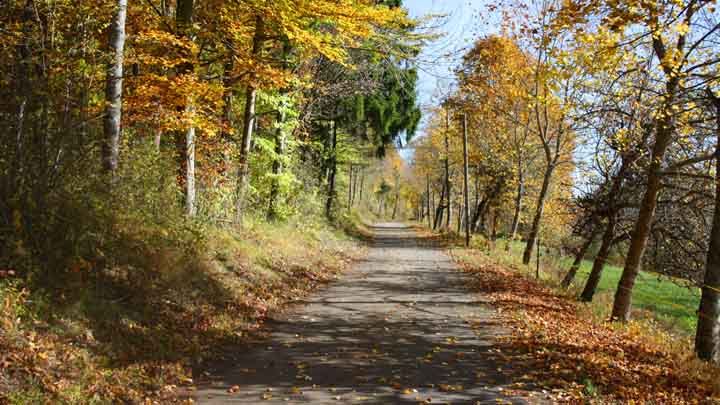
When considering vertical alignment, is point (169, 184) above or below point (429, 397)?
above

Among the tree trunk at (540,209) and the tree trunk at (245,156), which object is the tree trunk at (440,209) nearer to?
the tree trunk at (540,209)

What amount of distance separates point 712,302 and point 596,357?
2437 millimetres

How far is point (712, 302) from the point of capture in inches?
338

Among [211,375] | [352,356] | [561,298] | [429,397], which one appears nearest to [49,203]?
[211,375]

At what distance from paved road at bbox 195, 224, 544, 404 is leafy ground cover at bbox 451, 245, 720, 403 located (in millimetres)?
506

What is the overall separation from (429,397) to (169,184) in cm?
693

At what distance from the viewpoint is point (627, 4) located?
6.86 m

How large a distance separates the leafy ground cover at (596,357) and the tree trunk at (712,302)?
0.35 m

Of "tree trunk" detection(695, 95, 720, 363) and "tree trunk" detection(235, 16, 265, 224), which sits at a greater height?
"tree trunk" detection(235, 16, 265, 224)

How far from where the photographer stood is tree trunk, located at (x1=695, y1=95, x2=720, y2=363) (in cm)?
845

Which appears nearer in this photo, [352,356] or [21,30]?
[21,30]

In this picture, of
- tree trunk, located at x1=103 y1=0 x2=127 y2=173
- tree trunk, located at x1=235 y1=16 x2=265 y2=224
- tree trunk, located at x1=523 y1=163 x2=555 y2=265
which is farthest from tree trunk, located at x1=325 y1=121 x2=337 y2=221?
tree trunk, located at x1=103 y1=0 x2=127 y2=173

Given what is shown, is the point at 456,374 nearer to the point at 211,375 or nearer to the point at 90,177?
the point at 211,375

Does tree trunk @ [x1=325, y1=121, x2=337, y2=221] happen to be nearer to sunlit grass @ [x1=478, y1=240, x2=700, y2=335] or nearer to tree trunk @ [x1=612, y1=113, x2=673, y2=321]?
sunlit grass @ [x1=478, y1=240, x2=700, y2=335]
